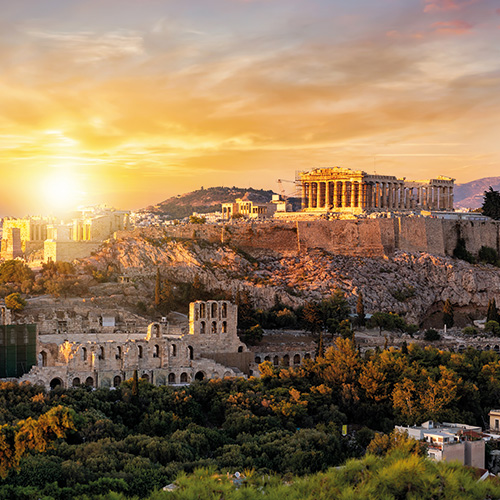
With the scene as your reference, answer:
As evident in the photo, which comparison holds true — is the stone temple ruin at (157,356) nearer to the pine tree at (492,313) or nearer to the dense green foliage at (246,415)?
the dense green foliage at (246,415)

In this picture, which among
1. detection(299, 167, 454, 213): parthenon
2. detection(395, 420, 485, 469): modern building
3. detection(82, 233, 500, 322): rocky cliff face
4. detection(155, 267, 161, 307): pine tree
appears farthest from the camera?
detection(299, 167, 454, 213): parthenon

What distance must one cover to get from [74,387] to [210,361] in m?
6.91

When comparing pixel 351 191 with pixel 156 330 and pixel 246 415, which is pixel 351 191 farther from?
pixel 246 415

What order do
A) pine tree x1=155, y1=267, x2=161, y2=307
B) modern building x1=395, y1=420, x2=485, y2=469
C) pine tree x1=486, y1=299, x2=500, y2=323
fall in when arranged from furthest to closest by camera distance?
pine tree x1=486, y1=299, x2=500, y2=323, pine tree x1=155, y1=267, x2=161, y2=307, modern building x1=395, y1=420, x2=485, y2=469

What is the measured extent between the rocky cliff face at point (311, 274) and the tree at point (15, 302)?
7170 mm

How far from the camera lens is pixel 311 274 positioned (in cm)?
5525

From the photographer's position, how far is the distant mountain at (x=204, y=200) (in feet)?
403

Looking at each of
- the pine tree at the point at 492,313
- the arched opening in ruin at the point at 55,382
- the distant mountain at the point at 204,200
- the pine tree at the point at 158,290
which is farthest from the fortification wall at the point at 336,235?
the distant mountain at the point at 204,200

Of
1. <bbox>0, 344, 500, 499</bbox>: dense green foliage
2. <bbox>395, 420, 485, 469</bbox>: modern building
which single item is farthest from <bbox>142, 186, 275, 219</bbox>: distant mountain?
<bbox>395, 420, 485, 469</bbox>: modern building

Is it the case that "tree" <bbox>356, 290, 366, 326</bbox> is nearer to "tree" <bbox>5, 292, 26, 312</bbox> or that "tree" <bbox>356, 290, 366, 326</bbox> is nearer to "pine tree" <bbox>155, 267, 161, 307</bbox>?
"pine tree" <bbox>155, 267, 161, 307</bbox>

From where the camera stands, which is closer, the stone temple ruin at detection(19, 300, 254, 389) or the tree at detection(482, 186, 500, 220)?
the stone temple ruin at detection(19, 300, 254, 389)

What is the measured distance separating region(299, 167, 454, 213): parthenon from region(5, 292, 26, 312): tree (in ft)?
106

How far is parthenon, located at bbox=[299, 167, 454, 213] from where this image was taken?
7112 centimetres

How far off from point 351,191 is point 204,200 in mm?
63106
